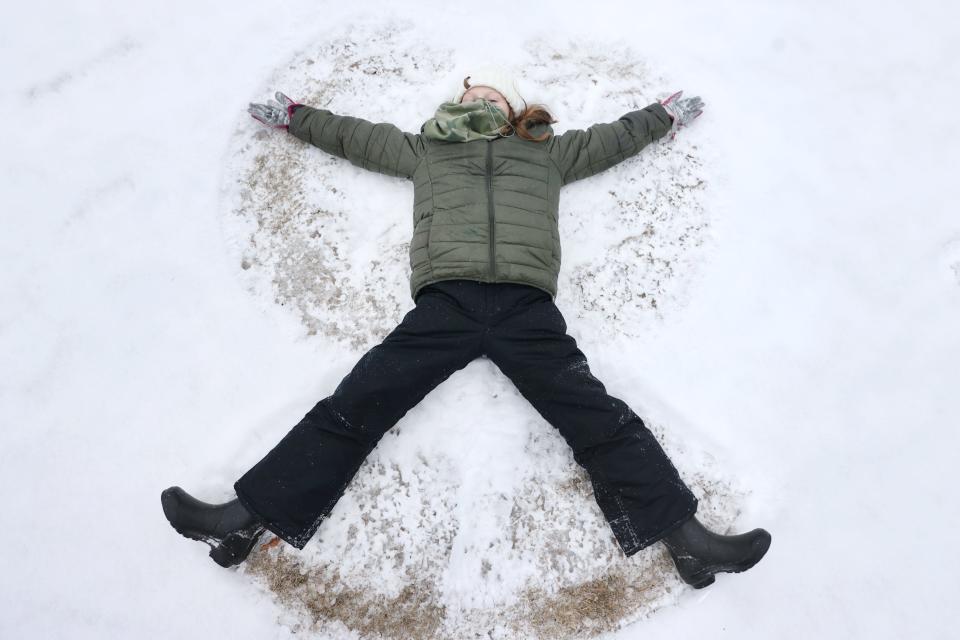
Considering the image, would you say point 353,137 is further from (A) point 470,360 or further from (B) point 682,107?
(B) point 682,107

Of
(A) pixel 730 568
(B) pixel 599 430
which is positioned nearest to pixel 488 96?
(B) pixel 599 430

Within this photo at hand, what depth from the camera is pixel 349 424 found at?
2270 millimetres

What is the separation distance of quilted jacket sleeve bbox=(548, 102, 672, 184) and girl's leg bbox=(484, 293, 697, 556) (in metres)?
0.77

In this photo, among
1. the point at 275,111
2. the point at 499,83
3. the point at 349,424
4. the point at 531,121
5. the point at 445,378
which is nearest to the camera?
the point at 349,424

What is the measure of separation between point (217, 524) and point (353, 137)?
1811 millimetres

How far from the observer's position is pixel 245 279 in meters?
2.72

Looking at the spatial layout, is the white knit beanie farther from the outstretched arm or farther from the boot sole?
the boot sole

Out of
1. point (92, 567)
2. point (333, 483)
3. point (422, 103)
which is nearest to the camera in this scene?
point (333, 483)

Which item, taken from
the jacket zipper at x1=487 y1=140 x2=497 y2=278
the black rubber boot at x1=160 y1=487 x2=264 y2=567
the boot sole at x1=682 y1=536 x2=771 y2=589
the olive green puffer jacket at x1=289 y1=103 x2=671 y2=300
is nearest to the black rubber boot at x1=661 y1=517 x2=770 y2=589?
the boot sole at x1=682 y1=536 x2=771 y2=589

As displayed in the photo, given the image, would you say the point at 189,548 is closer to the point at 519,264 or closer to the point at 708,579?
the point at 519,264

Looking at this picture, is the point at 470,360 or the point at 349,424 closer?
the point at 349,424

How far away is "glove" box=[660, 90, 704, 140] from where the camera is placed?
2.85 metres

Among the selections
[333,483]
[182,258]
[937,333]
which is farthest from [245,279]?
[937,333]

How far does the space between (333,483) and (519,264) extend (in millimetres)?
1189
